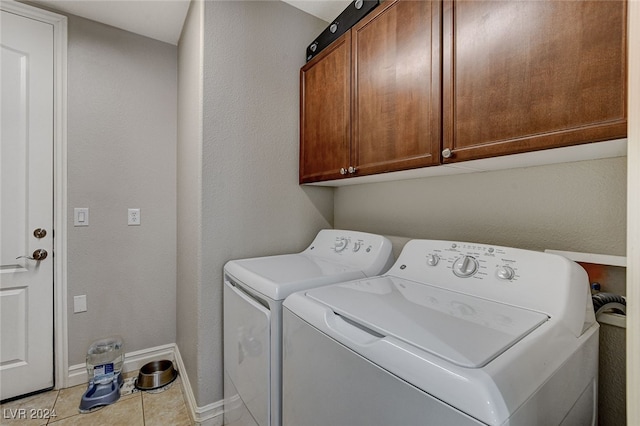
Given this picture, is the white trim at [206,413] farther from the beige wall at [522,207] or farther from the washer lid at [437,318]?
the beige wall at [522,207]

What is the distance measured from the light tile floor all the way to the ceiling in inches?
95.6

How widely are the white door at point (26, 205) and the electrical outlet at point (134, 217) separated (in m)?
0.42

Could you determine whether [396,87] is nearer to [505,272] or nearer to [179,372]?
[505,272]

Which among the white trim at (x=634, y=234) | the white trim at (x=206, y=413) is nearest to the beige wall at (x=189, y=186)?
the white trim at (x=206, y=413)

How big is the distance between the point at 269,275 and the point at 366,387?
25.5 inches

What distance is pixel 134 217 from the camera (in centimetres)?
210

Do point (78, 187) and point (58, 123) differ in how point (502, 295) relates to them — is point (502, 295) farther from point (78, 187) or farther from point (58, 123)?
point (58, 123)

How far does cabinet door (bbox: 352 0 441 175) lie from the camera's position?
3.53ft

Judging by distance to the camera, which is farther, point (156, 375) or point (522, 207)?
point (156, 375)

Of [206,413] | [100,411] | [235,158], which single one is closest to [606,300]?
A: [235,158]

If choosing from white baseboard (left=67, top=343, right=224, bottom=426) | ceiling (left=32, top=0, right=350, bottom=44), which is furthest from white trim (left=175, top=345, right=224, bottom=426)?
ceiling (left=32, top=0, right=350, bottom=44)

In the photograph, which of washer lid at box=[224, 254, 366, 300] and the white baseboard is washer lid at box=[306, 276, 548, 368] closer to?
washer lid at box=[224, 254, 366, 300]

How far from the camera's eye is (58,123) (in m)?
1.86

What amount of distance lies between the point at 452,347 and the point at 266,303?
2.38 ft
